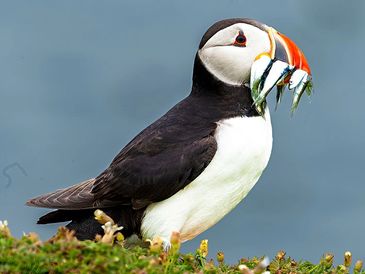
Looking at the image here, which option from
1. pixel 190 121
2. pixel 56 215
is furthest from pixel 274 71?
pixel 56 215

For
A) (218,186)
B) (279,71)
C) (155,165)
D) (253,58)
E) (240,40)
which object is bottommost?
(218,186)

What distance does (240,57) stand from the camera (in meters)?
7.52

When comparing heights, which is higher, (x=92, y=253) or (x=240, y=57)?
(x=240, y=57)

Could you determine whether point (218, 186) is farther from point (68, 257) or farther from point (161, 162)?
point (68, 257)

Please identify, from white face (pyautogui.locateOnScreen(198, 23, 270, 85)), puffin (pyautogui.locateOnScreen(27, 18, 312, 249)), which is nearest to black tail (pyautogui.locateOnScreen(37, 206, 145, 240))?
puffin (pyautogui.locateOnScreen(27, 18, 312, 249))

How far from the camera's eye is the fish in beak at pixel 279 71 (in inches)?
294

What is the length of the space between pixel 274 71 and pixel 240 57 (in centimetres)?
32

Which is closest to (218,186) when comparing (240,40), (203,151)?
(203,151)

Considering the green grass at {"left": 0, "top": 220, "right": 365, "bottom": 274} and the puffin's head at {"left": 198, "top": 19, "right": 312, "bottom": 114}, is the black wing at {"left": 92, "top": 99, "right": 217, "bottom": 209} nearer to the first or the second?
the puffin's head at {"left": 198, "top": 19, "right": 312, "bottom": 114}

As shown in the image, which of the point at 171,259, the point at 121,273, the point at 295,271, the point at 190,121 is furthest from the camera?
the point at 190,121

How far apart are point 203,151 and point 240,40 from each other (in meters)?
1.11

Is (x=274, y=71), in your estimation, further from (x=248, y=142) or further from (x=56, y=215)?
(x=56, y=215)

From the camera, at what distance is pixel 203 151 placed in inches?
279

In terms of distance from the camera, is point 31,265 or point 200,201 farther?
point 200,201
